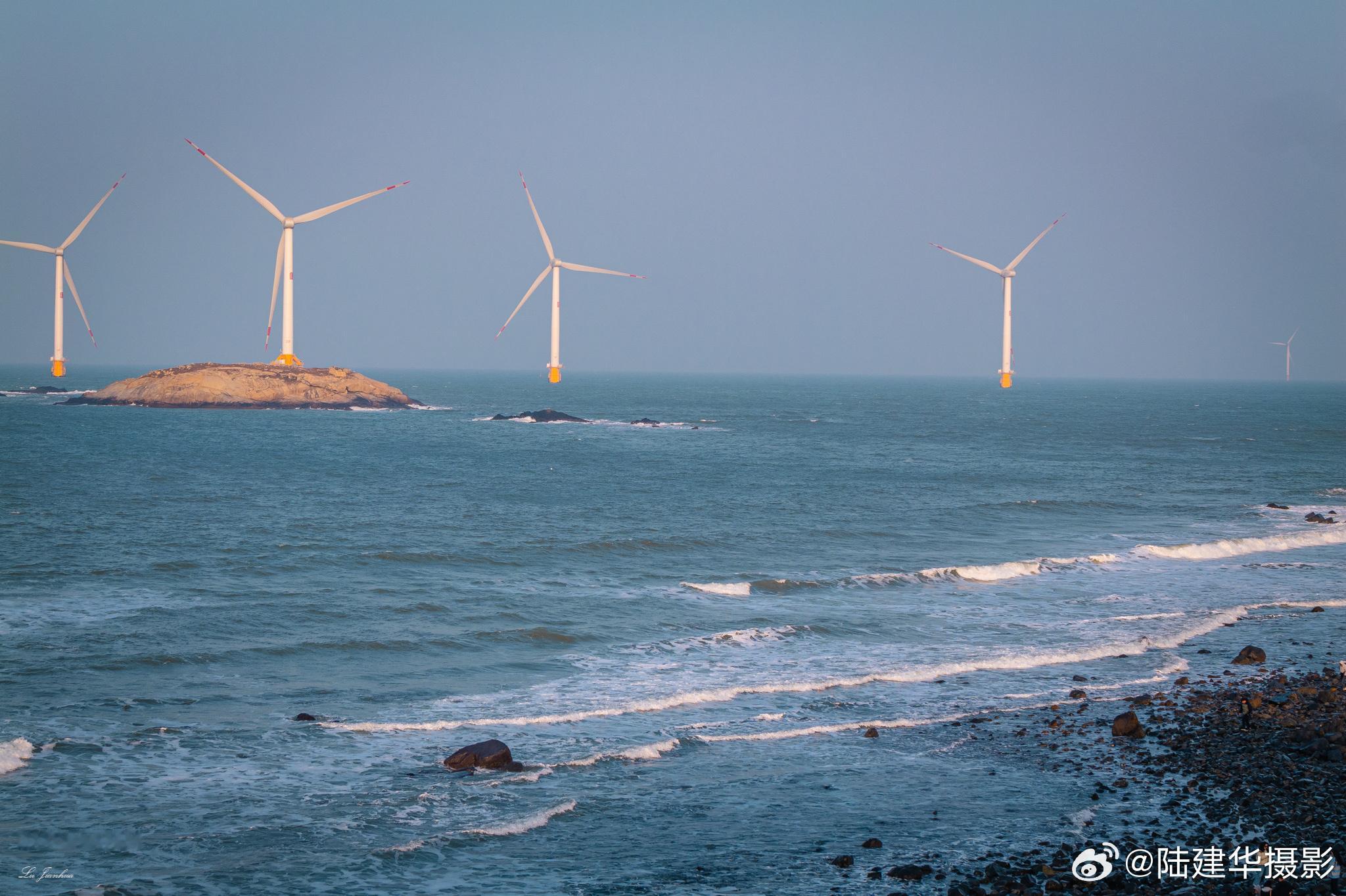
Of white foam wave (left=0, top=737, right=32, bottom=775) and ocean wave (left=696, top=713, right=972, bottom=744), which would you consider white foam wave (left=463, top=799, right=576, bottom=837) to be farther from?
white foam wave (left=0, top=737, right=32, bottom=775)

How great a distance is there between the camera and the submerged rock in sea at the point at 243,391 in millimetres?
144250

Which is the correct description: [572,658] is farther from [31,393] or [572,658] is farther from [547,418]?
[31,393]

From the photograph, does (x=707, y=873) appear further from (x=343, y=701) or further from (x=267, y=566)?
(x=267, y=566)

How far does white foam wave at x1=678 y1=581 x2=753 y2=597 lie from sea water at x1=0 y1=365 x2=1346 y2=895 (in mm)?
196

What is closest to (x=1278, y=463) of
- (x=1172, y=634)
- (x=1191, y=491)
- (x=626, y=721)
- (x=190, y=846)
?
(x=1191, y=491)

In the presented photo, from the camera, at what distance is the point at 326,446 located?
89188 mm

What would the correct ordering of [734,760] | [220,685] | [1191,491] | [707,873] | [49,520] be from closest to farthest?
1. [707,873]
2. [734,760]
3. [220,685]
4. [49,520]
5. [1191,491]

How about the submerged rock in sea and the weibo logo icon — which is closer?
the weibo logo icon

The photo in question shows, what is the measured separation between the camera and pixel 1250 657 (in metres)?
24.9

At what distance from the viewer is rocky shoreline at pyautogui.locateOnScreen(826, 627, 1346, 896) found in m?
13.3

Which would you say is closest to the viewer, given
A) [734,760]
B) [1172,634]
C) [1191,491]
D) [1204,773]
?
[1204,773]

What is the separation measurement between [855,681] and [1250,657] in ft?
29.8

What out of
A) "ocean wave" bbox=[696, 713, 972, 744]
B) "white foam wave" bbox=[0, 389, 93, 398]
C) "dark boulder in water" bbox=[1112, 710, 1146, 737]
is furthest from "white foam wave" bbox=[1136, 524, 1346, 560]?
"white foam wave" bbox=[0, 389, 93, 398]

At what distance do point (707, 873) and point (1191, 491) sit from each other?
5936 centimetres
